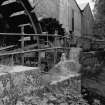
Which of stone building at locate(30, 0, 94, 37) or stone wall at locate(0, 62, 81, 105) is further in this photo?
stone building at locate(30, 0, 94, 37)

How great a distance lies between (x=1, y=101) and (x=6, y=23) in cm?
454

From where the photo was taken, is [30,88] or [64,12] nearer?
[30,88]

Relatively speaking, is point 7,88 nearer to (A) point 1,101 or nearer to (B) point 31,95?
(A) point 1,101

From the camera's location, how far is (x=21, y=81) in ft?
7.39

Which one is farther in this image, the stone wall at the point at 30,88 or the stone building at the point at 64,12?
the stone building at the point at 64,12

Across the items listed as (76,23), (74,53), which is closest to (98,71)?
(74,53)

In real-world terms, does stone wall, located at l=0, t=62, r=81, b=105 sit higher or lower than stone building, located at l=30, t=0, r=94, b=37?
lower

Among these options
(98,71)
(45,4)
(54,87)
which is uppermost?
(45,4)

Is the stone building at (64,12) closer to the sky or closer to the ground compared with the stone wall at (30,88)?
closer to the sky

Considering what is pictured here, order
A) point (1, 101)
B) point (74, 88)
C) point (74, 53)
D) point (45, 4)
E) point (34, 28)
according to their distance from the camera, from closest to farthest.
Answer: point (1, 101) → point (74, 88) → point (74, 53) → point (34, 28) → point (45, 4)

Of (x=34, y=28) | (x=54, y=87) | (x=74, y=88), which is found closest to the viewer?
(x=54, y=87)

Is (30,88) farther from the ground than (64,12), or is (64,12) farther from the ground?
(64,12)

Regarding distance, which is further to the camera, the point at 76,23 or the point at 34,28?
the point at 76,23

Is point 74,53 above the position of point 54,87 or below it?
above
